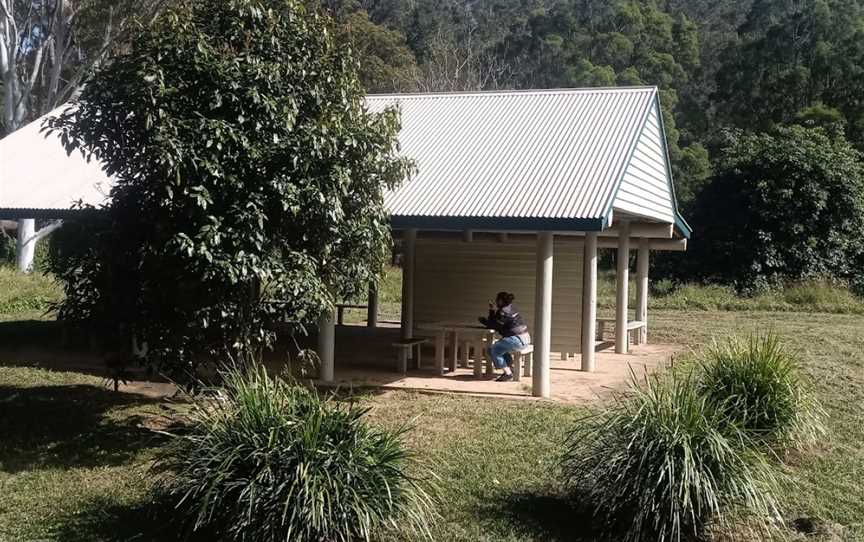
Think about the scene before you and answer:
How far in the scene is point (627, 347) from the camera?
16469 millimetres

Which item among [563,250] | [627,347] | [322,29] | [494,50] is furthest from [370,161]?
[494,50]

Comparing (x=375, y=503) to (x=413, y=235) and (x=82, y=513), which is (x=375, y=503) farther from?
(x=413, y=235)

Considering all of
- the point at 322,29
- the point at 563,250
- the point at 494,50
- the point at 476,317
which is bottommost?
the point at 476,317

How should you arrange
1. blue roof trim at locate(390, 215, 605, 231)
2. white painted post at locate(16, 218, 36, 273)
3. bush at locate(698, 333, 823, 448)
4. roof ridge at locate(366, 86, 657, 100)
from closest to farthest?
1. bush at locate(698, 333, 823, 448)
2. blue roof trim at locate(390, 215, 605, 231)
3. roof ridge at locate(366, 86, 657, 100)
4. white painted post at locate(16, 218, 36, 273)

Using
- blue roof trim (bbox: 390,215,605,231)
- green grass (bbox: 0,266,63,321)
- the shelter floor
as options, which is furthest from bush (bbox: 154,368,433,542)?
green grass (bbox: 0,266,63,321)

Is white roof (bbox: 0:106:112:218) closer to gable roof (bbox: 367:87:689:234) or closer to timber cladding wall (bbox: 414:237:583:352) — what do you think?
gable roof (bbox: 367:87:689:234)

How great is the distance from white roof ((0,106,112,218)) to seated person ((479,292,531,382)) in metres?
5.60

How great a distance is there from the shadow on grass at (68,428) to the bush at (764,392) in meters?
5.37

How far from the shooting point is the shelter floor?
1198 centimetres

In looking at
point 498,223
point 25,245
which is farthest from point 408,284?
point 25,245

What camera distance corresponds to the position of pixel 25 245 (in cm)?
2786

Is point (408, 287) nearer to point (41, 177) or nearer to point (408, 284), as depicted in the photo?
point (408, 284)

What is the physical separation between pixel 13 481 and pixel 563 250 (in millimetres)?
9200

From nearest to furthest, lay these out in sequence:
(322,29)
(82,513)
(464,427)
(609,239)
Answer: (82,513) < (322,29) < (464,427) < (609,239)
